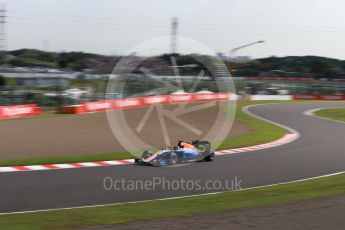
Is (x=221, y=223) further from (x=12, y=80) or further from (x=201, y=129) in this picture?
(x=12, y=80)

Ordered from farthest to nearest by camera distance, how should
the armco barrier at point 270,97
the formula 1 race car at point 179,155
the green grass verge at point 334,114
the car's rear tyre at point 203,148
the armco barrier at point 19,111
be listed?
the armco barrier at point 270,97, the green grass verge at point 334,114, the armco barrier at point 19,111, the car's rear tyre at point 203,148, the formula 1 race car at point 179,155

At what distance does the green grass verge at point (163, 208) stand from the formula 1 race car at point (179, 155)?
3.12 metres

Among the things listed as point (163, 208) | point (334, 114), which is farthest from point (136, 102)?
point (163, 208)

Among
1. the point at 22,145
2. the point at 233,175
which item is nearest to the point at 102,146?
the point at 22,145

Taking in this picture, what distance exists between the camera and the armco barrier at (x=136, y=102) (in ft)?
106

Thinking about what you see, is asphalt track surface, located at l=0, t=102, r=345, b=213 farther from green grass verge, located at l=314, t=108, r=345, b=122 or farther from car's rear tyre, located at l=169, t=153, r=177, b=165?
green grass verge, located at l=314, t=108, r=345, b=122

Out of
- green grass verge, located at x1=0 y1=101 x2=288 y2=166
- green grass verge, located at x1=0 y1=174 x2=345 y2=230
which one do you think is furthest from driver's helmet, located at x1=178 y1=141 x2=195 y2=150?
green grass verge, located at x1=0 y1=174 x2=345 y2=230

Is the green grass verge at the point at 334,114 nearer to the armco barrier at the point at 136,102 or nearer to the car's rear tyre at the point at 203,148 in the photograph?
the armco barrier at the point at 136,102

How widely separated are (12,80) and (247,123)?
2524 cm

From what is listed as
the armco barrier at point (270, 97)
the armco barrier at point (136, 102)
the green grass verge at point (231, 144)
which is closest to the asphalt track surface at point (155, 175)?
the green grass verge at point (231, 144)

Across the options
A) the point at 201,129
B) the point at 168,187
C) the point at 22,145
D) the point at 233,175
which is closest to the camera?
the point at 168,187

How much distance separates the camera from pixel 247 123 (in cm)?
2759

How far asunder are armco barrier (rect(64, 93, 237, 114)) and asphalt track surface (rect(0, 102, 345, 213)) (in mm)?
14834

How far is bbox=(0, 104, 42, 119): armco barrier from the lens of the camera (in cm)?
2735
